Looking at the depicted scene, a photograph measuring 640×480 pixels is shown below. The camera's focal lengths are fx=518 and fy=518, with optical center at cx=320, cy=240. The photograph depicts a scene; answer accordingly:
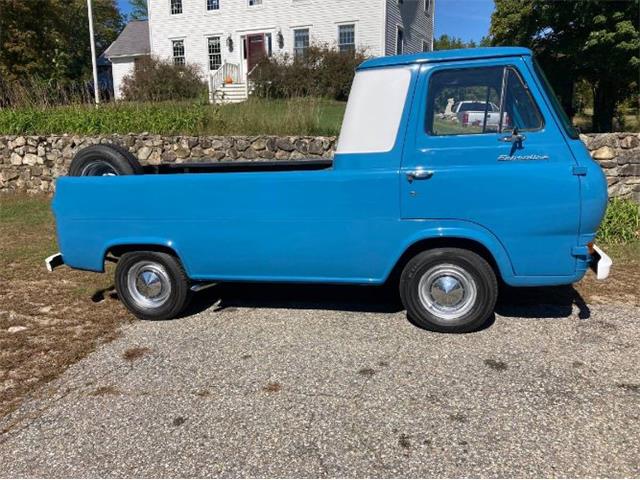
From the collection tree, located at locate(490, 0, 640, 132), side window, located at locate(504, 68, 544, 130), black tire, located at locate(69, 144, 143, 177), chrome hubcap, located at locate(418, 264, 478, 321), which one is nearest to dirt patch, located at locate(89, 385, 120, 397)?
black tire, located at locate(69, 144, 143, 177)

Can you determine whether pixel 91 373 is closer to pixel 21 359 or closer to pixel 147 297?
pixel 21 359

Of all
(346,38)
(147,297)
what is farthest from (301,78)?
(147,297)

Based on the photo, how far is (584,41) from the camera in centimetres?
1364

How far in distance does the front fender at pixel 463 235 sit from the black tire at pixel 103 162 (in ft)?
8.92

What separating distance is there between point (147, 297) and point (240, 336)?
105 centimetres

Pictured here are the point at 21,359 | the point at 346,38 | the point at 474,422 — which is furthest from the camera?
the point at 346,38

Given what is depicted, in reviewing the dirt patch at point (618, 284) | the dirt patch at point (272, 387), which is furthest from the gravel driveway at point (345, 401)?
the dirt patch at point (618, 284)

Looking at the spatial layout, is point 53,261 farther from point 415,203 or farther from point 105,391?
point 415,203

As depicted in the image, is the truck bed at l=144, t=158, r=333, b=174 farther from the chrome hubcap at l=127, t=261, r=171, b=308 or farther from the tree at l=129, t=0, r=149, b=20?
the tree at l=129, t=0, r=149, b=20

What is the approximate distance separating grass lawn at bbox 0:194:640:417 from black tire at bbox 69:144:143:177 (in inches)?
52.3

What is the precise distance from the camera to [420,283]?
162 inches

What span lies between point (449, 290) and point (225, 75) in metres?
23.7

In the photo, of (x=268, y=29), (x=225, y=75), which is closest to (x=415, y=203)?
(x=225, y=75)

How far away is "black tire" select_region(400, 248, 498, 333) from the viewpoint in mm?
3994
